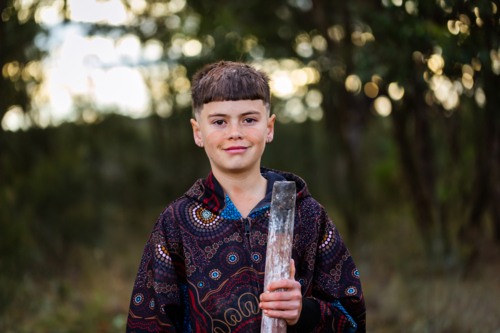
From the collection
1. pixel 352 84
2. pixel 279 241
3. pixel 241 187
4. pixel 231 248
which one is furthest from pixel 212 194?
pixel 352 84

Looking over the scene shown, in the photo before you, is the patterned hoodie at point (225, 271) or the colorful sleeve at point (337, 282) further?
the colorful sleeve at point (337, 282)

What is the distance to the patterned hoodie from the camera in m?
1.37

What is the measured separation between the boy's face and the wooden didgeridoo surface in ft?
0.76

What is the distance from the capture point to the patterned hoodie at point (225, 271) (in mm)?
1370

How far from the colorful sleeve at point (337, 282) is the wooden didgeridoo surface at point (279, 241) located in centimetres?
25

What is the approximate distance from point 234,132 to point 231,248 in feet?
1.33

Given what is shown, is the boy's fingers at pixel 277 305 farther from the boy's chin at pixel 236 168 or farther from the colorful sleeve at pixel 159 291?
the boy's chin at pixel 236 168

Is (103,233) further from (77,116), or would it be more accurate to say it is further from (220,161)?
(220,161)

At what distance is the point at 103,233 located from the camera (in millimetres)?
6398

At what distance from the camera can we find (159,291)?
54.6 inches

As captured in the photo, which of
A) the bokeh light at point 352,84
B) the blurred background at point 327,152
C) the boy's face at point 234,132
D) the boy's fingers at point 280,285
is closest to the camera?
the boy's fingers at point 280,285

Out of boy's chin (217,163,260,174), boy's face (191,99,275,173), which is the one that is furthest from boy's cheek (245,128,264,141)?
boy's chin (217,163,260,174)

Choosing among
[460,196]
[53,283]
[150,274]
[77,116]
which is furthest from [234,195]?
[77,116]

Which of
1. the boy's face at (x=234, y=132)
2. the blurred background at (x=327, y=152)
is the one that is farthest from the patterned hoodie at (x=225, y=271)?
the blurred background at (x=327, y=152)
